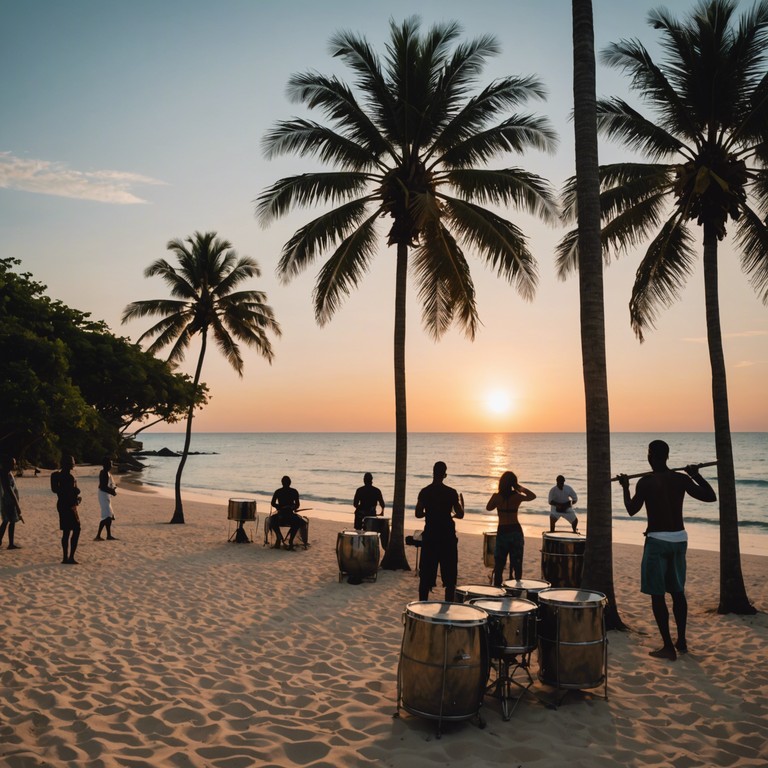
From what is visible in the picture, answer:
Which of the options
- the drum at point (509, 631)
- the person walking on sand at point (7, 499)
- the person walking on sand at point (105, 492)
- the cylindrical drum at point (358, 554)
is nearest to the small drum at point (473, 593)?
the drum at point (509, 631)

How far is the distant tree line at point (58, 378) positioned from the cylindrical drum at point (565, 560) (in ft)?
33.7

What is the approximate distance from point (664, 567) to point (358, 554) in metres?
5.03

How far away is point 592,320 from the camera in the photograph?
7.04 metres

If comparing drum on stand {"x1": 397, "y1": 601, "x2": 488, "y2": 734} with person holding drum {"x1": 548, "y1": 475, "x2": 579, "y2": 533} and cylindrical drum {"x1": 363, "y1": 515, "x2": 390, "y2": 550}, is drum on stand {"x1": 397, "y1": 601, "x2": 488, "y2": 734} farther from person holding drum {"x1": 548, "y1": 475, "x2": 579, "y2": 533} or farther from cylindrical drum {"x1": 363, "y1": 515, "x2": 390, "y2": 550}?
person holding drum {"x1": 548, "y1": 475, "x2": 579, "y2": 533}

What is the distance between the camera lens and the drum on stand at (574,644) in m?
4.68

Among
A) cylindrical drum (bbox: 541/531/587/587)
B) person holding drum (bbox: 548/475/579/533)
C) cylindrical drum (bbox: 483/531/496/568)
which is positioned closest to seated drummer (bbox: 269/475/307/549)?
cylindrical drum (bbox: 483/531/496/568)

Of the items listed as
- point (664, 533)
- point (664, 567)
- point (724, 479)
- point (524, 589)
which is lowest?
point (524, 589)

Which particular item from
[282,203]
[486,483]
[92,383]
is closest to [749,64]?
[282,203]

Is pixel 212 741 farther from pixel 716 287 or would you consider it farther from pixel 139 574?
pixel 716 287

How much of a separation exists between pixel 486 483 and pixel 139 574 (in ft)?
148

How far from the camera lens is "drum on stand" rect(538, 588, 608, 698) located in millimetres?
4684

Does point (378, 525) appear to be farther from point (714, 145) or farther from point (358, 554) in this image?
point (714, 145)

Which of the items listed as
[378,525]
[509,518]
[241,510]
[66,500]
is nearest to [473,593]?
[509,518]

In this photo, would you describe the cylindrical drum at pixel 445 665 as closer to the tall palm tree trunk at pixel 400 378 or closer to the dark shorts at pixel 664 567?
the dark shorts at pixel 664 567
